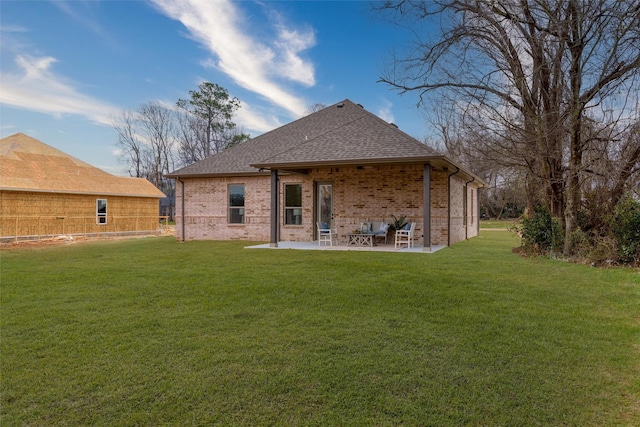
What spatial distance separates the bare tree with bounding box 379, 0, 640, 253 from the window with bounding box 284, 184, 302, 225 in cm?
587

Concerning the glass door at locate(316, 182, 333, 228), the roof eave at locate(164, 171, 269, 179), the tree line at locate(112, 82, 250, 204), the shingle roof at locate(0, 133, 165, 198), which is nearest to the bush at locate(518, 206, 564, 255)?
the glass door at locate(316, 182, 333, 228)

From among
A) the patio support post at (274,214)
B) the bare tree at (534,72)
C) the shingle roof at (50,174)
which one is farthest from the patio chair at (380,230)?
the shingle roof at (50,174)

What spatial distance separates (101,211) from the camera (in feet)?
73.9

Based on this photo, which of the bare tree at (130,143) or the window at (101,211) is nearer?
the window at (101,211)

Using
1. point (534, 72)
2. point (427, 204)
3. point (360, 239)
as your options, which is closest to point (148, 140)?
point (360, 239)

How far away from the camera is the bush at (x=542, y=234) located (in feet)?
35.1

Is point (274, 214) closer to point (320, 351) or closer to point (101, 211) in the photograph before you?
point (320, 351)

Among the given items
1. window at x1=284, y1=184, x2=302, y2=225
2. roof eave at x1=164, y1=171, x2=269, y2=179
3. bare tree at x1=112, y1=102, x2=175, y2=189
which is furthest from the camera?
bare tree at x1=112, y1=102, x2=175, y2=189

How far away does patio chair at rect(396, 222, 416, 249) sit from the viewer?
12039mm

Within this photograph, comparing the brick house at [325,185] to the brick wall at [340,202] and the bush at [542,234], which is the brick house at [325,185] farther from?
the bush at [542,234]

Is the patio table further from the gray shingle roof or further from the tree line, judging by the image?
the tree line

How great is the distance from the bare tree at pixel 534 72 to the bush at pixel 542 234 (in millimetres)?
412

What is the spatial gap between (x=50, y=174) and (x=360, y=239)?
1807cm

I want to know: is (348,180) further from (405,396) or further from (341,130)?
(405,396)
